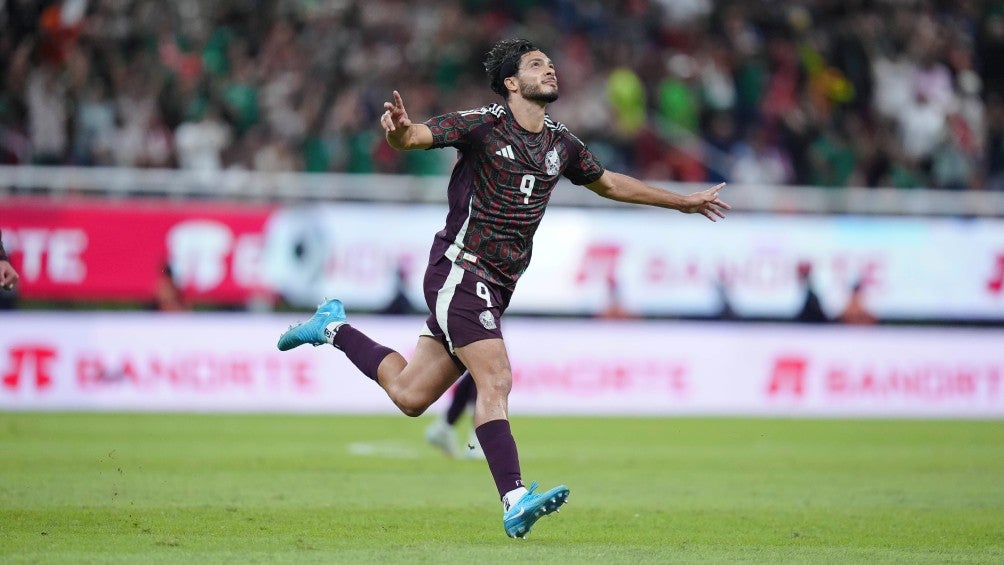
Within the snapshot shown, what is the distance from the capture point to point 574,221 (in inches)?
745

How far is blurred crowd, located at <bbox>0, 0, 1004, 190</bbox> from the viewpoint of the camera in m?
18.6

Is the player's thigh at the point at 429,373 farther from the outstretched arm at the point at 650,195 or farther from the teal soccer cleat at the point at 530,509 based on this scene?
the outstretched arm at the point at 650,195

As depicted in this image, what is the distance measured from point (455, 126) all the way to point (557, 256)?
11014 millimetres

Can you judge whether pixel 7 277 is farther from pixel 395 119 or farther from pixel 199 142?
pixel 199 142

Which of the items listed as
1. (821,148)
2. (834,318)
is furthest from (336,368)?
(821,148)

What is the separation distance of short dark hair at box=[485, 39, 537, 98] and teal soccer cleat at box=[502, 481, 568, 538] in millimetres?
2366

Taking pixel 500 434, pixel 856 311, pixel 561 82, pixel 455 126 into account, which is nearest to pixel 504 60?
pixel 455 126

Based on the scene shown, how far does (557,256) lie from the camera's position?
61.8ft

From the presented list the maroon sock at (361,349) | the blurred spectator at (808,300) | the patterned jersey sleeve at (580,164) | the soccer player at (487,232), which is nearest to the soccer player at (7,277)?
the maroon sock at (361,349)

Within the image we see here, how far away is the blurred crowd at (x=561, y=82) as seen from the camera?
18.6m

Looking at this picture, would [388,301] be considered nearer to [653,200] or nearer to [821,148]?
[821,148]

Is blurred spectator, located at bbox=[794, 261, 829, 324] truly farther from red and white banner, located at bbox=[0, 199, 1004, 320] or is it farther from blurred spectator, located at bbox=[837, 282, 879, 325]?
blurred spectator, located at bbox=[837, 282, 879, 325]

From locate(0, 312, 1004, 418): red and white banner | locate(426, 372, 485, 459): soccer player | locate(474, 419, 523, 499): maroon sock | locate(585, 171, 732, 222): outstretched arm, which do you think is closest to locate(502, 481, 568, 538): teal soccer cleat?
locate(474, 419, 523, 499): maroon sock

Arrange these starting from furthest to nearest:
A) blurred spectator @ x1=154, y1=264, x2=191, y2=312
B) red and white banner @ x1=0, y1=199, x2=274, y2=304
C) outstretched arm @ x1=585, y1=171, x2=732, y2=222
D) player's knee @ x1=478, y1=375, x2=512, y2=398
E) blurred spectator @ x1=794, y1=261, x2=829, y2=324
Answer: blurred spectator @ x1=794, y1=261, x2=829, y2=324, blurred spectator @ x1=154, y1=264, x2=191, y2=312, red and white banner @ x1=0, y1=199, x2=274, y2=304, outstretched arm @ x1=585, y1=171, x2=732, y2=222, player's knee @ x1=478, y1=375, x2=512, y2=398
